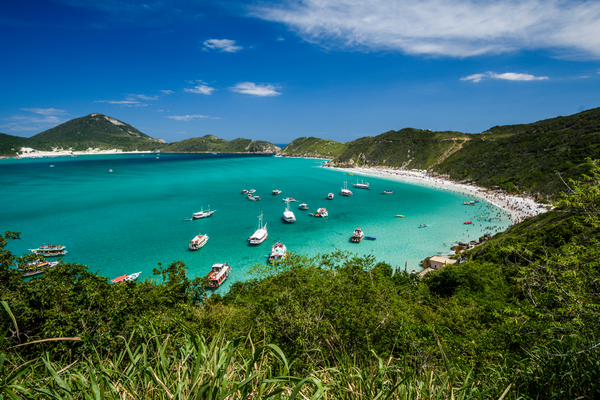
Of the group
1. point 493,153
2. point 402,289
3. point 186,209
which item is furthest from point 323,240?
point 493,153

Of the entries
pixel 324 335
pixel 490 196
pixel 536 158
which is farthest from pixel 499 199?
pixel 324 335

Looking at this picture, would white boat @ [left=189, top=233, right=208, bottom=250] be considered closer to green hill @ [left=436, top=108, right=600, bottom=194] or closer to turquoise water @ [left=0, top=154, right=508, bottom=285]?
turquoise water @ [left=0, top=154, right=508, bottom=285]

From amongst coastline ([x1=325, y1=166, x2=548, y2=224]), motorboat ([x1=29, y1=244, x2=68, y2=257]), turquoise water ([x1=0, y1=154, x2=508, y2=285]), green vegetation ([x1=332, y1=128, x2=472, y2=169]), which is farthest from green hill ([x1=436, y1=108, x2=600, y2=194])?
motorboat ([x1=29, y1=244, x2=68, y2=257])

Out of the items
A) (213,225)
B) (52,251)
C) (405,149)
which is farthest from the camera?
(405,149)

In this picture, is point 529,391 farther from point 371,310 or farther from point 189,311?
point 189,311

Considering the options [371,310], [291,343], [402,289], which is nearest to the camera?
[291,343]

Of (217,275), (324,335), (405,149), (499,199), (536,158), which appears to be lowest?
(217,275)

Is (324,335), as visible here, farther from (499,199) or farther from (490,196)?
(490,196)
